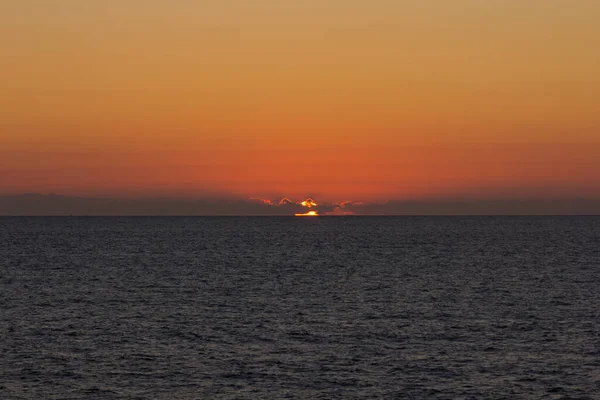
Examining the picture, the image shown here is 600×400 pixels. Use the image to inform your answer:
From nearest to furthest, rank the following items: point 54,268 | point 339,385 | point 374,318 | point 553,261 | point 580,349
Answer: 1. point 339,385
2. point 580,349
3. point 374,318
4. point 54,268
5. point 553,261

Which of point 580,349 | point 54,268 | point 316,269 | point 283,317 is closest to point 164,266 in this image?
point 54,268

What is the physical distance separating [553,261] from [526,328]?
264 feet

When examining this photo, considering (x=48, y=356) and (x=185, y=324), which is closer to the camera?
(x=48, y=356)

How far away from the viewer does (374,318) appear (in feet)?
229

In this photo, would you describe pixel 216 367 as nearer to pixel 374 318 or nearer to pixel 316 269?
pixel 374 318

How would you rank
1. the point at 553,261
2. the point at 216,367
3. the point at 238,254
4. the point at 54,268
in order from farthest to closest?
the point at 238,254, the point at 553,261, the point at 54,268, the point at 216,367

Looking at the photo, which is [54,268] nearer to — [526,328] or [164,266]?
[164,266]

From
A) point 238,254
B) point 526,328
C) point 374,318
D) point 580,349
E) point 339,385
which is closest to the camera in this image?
point 339,385

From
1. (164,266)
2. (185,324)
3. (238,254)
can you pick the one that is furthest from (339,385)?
(238,254)

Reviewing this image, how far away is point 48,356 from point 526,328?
36494 millimetres

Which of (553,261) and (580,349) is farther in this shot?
(553,261)

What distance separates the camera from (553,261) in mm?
140000

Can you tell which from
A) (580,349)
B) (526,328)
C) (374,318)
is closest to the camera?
(580,349)

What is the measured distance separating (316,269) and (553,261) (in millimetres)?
43571
